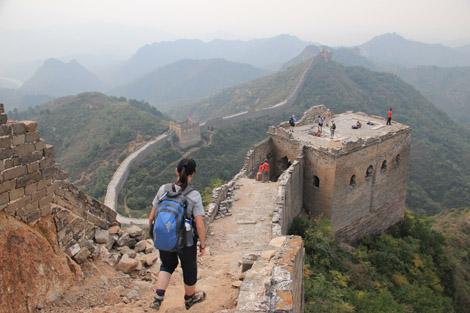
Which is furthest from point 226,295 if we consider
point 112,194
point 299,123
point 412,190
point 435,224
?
point 412,190

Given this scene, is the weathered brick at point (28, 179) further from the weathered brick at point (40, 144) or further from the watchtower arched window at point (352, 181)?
the watchtower arched window at point (352, 181)

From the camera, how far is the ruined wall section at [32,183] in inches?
175

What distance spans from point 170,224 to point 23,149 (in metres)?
2.29

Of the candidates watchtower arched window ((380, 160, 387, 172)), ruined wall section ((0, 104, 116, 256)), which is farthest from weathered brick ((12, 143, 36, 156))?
watchtower arched window ((380, 160, 387, 172))

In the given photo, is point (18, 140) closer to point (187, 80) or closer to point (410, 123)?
point (410, 123)

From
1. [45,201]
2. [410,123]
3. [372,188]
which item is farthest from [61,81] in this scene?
[45,201]

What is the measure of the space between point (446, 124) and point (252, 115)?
30.1 m

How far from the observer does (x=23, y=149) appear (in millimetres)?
4660

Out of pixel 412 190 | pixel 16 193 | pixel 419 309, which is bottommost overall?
pixel 412 190

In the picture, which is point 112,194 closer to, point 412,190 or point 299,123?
point 299,123

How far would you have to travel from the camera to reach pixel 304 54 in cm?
12938

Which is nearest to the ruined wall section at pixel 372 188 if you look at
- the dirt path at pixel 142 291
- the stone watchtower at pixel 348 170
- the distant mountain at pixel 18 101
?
the stone watchtower at pixel 348 170

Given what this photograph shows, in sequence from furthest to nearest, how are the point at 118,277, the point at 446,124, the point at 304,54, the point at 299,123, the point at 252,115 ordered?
the point at 304,54
the point at 446,124
the point at 252,115
the point at 299,123
the point at 118,277

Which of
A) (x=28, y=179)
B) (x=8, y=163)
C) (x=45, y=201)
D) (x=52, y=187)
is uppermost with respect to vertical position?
(x=8, y=163)
